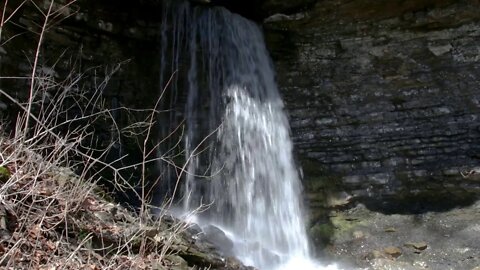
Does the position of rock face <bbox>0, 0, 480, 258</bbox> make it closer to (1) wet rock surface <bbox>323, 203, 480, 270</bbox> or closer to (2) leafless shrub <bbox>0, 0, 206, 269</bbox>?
(1) wet rock surface <bbox>323, 203, 480, 270</bbox>

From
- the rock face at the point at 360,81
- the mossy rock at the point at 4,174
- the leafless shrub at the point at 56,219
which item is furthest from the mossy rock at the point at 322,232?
the mossy rock at the point at 4,174

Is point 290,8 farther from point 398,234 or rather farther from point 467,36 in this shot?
point 398,234

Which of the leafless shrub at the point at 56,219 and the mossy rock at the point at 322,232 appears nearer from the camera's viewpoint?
the leafless shrub at the point at 56,219

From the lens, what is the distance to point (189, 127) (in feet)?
19.8

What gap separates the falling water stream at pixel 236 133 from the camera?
5.50 m

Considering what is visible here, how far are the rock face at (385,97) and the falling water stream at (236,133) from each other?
240mm

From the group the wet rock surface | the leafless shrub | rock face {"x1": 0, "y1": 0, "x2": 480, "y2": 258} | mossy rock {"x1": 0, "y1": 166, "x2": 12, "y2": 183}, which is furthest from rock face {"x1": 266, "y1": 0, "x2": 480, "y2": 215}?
mossy rock {"x1": 0, "y1": 166, "x2": 12, "y2": 183}

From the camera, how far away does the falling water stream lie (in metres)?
5.50

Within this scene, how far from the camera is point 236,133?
6.02m

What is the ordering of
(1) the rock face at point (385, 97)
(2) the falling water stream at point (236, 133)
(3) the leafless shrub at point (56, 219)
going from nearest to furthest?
(3) the leafless shrub at point (56, 219), (2) the falling water stream at point (236, 133), (1) the rock face at point (385, 97)

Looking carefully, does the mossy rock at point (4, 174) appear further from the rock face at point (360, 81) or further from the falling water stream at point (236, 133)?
the falling water stream at point (236, 133)

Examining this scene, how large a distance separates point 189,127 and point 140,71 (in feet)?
2.76

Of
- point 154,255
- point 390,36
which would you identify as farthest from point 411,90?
point 154,255

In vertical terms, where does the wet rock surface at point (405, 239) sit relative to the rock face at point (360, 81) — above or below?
below
